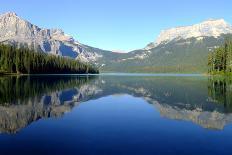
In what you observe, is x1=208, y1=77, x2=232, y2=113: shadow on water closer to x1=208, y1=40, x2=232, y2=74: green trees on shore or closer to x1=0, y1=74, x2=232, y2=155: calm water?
x1=0, y1=74, x2=232, y2=155: calm water

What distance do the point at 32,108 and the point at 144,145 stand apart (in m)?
21.5

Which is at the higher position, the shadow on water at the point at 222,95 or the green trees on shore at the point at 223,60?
the green trees on shore at the point at 223,60

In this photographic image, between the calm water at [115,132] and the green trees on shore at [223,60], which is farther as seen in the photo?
the green trees on shore at [223,60]

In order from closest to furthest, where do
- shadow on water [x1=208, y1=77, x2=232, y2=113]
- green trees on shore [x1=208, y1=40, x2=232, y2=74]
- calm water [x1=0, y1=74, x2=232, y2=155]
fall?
1. calm water [x1=0, y1=74, x2=232, y2=155]
2. shadow on water [x1=208, y1=77, x2=232, y2=113]
3. green trees on shore [x1=208, y1=40, x2=232, y2=74]

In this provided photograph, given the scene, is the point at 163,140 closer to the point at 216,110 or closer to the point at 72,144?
the point at 72,144

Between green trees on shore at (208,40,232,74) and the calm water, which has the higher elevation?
green trees on shore at (208,40,232,74)

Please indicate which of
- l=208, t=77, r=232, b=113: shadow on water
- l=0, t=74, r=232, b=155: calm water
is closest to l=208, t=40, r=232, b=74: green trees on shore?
l=208, t=77, r=232, b=113: shadow on water

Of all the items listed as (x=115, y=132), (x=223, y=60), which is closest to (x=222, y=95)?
(x=115, y=132)

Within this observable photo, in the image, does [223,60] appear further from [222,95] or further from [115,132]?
[115,132]

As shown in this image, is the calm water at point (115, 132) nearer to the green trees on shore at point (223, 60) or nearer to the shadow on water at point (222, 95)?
the shadow on water at point (222, 95)

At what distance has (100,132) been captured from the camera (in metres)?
26.1

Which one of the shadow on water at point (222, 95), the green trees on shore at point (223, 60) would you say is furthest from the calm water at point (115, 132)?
the green trees on shore at point (223, 60)

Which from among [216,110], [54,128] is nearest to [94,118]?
[54,128]

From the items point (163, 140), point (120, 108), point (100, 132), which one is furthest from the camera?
point (120, 108)
